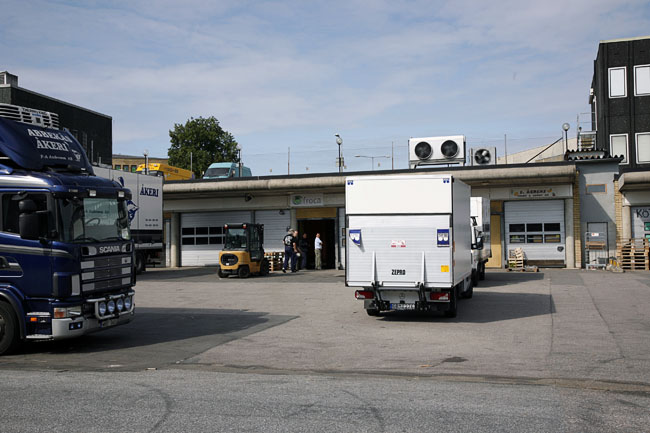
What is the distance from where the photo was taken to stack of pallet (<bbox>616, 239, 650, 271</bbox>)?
26766mm

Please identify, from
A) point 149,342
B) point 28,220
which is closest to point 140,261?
point 149,342

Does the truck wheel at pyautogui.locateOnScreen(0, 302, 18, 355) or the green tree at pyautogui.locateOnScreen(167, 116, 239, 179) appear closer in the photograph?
the truck wheel at pyautogui.locateOnScreen(0, 302, 18, 355)

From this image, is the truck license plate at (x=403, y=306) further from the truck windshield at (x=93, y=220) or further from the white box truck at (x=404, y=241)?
the truck windshield at (x=93, y=220)

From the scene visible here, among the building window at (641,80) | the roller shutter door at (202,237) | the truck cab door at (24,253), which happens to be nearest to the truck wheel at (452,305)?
the truck cab door at (24,253)

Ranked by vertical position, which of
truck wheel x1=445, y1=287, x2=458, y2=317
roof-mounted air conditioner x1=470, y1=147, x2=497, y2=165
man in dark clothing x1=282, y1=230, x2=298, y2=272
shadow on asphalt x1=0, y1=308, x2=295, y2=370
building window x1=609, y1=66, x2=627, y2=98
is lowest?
shadow on asphalt x1=0, y1=308, x2=295, y2=370

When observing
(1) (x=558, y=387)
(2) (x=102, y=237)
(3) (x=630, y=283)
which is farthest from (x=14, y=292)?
(3) (x=630, y=283)

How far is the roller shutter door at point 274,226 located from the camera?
34.0 m

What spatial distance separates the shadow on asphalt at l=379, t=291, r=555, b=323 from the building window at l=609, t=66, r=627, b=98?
76.9ft

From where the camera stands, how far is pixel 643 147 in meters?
36.2

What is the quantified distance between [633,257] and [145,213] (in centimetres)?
2158

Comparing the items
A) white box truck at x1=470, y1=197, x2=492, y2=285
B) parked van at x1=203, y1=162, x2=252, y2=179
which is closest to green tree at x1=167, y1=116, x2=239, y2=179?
parked van at x1=203, y1=162, x2=252, y2=179

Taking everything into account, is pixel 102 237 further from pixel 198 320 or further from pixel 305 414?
pixel 305 414

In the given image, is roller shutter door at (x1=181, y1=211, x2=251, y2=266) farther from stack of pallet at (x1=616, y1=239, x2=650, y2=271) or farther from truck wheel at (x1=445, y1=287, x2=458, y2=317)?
truck wheel at (x1=445, y1=287, x2=458, y2=317)

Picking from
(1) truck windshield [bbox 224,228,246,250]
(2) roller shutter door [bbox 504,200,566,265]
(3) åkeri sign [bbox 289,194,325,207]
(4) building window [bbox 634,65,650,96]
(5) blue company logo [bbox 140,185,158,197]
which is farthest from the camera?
(4) building window [bbox 634,65,650,96]
